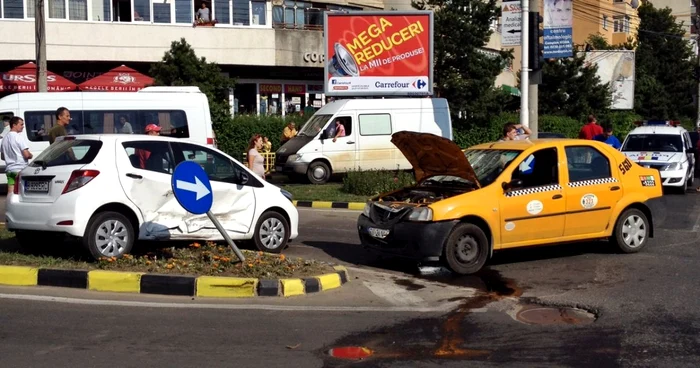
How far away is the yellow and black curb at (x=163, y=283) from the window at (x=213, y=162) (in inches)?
85.8

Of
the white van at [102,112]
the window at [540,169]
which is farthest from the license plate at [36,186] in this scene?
the white van at [102,112]

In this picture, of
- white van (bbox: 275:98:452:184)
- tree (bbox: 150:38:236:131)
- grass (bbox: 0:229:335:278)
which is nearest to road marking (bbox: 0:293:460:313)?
grass (bbox: 0:229:335:278)

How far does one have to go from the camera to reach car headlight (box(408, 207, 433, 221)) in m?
10.2

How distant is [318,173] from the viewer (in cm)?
2383

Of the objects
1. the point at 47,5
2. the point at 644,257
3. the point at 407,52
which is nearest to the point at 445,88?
the point at 407,52

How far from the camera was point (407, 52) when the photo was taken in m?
28.0

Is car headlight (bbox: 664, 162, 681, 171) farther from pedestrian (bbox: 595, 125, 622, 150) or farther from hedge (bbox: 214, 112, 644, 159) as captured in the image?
hedge (bbox: 214, 112, 644, 159)

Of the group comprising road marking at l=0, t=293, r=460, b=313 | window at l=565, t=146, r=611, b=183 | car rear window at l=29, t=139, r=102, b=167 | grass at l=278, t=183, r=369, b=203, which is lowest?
road marking at l=0, t=293, r=460, b=313

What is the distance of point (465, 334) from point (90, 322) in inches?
128

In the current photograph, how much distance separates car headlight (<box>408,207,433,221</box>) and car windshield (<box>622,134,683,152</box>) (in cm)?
1417

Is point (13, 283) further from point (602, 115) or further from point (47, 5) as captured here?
point (602, 115)

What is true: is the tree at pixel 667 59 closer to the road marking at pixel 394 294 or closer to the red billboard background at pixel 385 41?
the red billboard background at pixel 385 41

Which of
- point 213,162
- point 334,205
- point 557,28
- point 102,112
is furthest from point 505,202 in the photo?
point 102,112

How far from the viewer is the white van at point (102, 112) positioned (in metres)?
20.4
